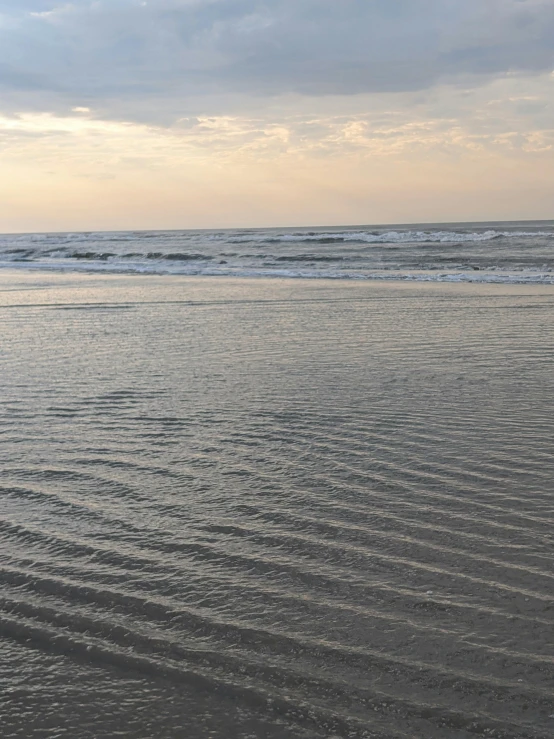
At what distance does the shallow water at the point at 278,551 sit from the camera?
10.6ft

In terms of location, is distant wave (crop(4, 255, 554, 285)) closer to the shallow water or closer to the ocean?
the ocean

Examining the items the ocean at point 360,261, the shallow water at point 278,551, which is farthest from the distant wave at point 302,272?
the shallow water at point 278,551

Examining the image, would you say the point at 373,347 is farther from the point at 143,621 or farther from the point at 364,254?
the point at 364,254

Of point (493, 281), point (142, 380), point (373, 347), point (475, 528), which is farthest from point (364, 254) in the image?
point (475, 528)

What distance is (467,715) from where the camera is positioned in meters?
3.10

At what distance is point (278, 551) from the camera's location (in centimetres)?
465

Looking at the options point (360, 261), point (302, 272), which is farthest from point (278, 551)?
point (360, 261)

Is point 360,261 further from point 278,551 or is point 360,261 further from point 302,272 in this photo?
point 278,551

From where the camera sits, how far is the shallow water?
3.24 meters

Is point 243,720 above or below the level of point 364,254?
below

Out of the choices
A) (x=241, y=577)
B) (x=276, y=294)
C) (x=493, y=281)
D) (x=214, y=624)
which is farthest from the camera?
(x=493, y=281)

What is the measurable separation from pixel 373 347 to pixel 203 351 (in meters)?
3.02

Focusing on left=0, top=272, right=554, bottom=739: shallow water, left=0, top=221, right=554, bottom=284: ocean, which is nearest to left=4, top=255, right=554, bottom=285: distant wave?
left=0, top=221, right=554, bottom=284: ocean

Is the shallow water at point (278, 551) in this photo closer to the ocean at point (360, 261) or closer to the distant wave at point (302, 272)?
the distant wave at point (302, 272)
